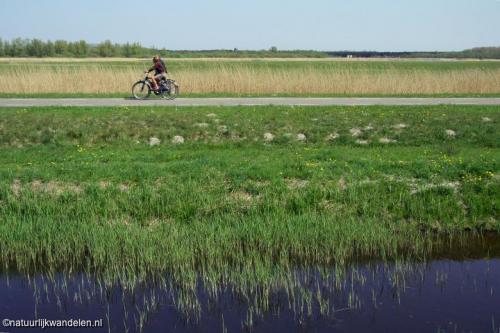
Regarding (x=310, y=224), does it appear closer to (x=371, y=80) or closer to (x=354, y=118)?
(x=354, y=118)

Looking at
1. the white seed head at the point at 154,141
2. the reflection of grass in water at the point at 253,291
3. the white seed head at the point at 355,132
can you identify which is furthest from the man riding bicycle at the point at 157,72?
the reflection of grass in water at the point at 253,291

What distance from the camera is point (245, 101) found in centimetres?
2177

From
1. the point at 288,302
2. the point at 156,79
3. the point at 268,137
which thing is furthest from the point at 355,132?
the point at 156,79

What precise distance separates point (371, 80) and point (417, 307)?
2078 cm

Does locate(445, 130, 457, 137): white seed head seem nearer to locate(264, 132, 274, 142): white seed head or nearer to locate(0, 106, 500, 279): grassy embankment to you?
locate(0, 106, 500, 279): grassy embankment

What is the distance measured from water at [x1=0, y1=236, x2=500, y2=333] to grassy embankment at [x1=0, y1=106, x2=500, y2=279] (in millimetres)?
566

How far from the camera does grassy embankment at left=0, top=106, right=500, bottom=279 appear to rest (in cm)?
934

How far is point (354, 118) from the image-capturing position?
16.9m

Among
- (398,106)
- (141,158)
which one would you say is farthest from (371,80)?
(141,158)

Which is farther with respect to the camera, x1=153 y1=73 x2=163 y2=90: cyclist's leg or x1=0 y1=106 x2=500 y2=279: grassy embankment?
x1=153 y1=73 x2=163 y2=90: cyclist's leg

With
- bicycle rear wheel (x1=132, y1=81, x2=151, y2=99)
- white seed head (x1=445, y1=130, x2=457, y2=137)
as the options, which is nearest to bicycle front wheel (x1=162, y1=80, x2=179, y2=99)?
bicycle rear wheel (x1=132, y1=81, x2=151, y2=99)

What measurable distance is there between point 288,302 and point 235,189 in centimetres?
430

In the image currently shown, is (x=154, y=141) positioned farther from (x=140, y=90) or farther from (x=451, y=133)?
(x=140, y=90)

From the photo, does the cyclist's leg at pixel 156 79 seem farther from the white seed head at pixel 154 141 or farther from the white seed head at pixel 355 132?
the white seed head at pixel 355 132
